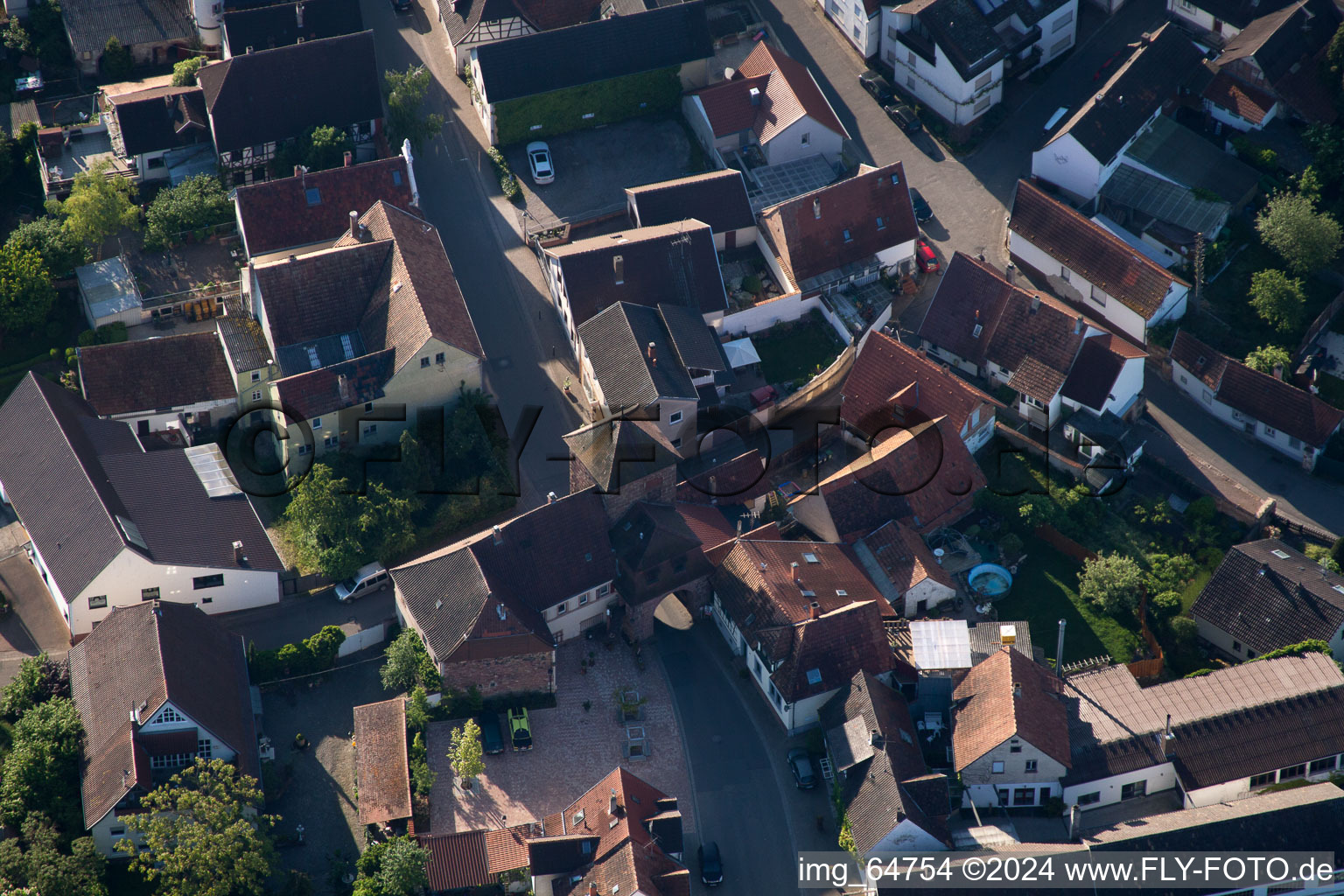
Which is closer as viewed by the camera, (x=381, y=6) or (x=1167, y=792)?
(x=1167, y=792)

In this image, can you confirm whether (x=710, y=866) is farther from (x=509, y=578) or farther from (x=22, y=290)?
(x=22, y=290)

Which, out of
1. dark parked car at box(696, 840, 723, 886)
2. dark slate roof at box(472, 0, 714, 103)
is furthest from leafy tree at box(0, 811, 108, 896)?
dark slate roof at box(472, 0, 714, 103)

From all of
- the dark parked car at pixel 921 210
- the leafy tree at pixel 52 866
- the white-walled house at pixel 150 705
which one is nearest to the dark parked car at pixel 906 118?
the dark parked car at pixel 921 210

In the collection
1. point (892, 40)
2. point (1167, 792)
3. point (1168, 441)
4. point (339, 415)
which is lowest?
point (1167, 792)

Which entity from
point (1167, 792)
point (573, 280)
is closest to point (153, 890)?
point (573, 280)

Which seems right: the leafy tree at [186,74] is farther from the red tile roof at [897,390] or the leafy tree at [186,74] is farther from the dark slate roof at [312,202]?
the red tile roof at [897,390]

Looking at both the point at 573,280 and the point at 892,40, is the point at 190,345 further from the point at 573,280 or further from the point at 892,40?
the point at 892,40

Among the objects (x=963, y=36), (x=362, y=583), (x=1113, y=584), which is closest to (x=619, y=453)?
(x=362, y=583)
